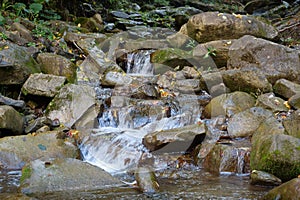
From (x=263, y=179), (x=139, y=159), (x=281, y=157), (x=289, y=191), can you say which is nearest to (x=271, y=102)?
(x=281, y=157)

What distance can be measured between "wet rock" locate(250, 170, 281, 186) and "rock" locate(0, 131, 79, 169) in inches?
102

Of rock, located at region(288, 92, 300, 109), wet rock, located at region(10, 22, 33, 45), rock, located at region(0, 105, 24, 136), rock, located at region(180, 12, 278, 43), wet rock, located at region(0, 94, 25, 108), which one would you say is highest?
rock, located at region(180, 12, 278, 43)

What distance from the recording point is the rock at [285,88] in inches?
249

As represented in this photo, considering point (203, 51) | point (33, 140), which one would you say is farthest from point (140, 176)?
point (203, 51)

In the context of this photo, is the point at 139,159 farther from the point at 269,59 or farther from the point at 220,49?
the point at 220,49

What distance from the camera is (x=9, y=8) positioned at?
10.4 metres

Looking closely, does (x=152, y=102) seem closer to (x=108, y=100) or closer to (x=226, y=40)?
(x=108, y=100)

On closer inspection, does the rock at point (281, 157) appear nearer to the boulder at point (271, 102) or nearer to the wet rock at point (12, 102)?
the boulder at point (271, 102)

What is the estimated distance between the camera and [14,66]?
6.61 meters

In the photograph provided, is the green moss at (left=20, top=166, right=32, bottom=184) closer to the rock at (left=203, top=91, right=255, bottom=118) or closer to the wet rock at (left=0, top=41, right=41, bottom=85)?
the wet rock at (left=0, top=41, right=41, bottom=85)

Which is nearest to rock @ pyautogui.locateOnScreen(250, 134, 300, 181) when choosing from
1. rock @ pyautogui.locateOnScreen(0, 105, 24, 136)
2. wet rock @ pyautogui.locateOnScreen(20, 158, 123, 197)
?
wet rock @ pyautogui.locateOnScreen(20, 158, 123, 197)

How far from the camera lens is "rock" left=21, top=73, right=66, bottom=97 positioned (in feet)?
21.2

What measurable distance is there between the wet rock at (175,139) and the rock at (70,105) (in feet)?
4.96

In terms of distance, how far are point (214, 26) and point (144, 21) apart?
14.1 feet
